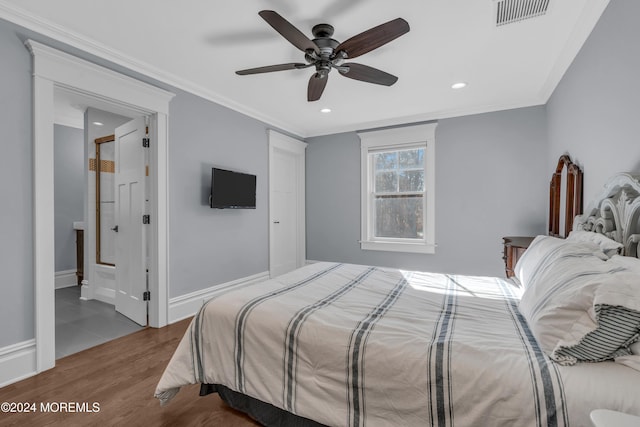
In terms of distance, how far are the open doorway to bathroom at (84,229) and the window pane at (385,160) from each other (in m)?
3.75

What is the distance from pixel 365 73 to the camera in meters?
2.33

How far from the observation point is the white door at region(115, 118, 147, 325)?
300cm

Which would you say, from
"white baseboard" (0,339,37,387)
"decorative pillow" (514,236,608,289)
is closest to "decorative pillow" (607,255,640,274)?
"decorative pillow" (514,236,608,289)

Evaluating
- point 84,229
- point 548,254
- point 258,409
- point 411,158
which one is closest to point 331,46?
point 548,254

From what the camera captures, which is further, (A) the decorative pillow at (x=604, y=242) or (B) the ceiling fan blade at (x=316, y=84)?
(B) the ceiling fan blade at (x=316, y=84)

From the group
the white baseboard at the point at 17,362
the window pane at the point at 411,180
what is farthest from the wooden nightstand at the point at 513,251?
the white baseboard at the point at 17,362

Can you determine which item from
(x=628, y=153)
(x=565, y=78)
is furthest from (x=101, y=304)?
(x=565, y=78)

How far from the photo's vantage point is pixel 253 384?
1.48 meters

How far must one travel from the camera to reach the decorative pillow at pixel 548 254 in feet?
4.69

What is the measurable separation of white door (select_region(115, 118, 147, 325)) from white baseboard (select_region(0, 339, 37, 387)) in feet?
3.02

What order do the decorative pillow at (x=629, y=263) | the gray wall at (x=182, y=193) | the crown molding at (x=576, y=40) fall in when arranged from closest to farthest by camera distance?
the decorative pillow at (x=629, y=263), the crown molding at (x=576, y=40), the gray wall at (x=182, y=193)

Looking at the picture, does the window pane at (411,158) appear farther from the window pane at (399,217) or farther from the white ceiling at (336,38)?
the white ceiling at (336,38)

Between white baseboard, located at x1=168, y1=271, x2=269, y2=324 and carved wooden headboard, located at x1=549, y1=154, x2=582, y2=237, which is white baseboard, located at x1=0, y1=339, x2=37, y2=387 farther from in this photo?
carved wooden headboard, located at x1=549, y1=154, x2=582, y2=237

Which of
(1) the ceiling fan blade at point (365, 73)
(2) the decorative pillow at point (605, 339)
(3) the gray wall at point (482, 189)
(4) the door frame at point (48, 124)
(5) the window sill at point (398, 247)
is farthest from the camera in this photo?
(5) the window sill at point (398, 247)
